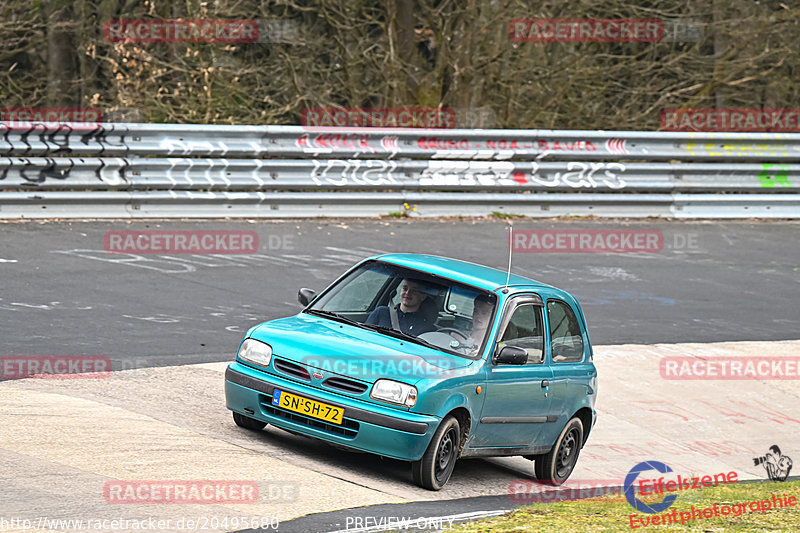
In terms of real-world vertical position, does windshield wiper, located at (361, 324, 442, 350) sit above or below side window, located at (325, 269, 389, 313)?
below

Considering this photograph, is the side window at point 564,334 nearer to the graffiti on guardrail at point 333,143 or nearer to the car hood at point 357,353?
the car hood at point 357,353

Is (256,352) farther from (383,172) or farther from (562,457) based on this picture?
(383,172)

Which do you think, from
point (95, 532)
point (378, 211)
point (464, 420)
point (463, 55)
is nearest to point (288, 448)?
point (464, 420)

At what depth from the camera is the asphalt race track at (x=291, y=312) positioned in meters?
7.09

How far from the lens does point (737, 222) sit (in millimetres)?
20875

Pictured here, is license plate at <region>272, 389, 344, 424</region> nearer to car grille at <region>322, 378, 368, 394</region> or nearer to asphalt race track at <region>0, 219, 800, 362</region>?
car grille at <region>322, 378, 368, 394</region>
